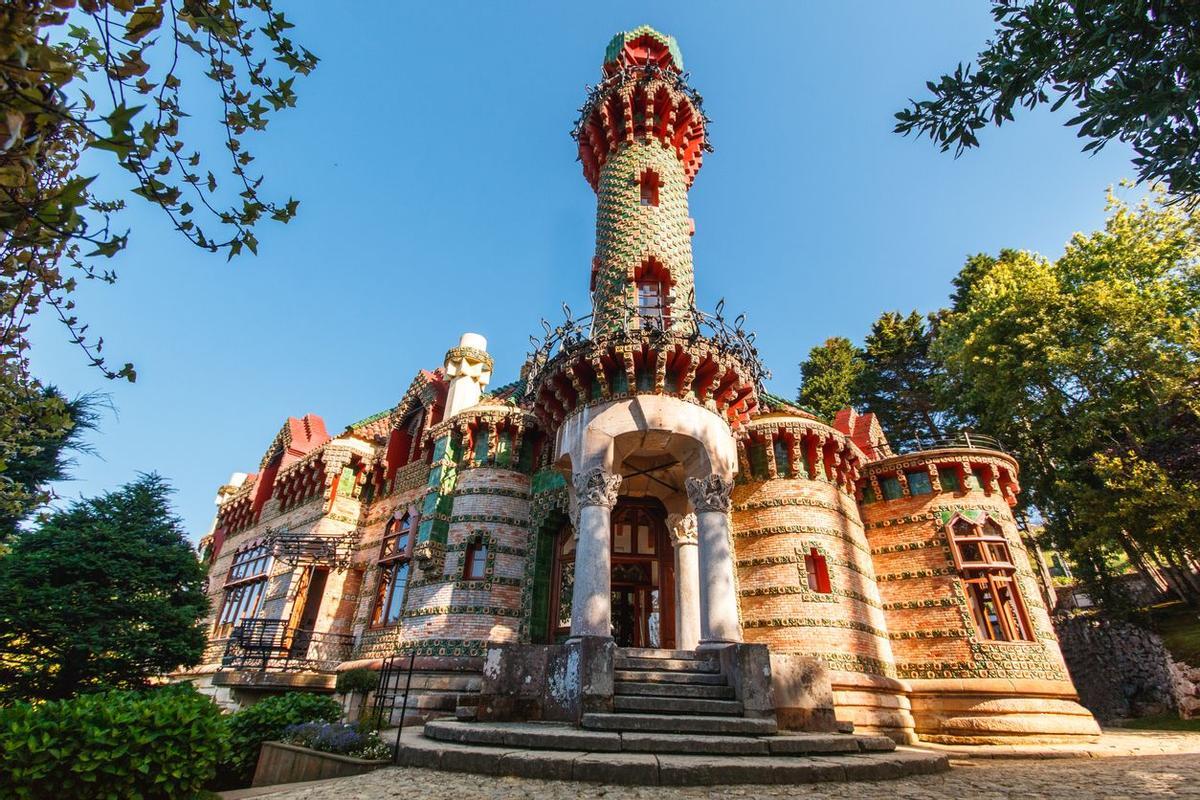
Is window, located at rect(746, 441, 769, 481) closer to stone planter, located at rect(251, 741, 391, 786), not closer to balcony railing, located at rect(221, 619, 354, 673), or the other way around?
stone planter, located at rect(251, 741, 391, 786)

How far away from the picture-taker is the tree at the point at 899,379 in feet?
99.1

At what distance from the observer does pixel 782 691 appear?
8.20m

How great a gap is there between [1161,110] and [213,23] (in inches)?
292

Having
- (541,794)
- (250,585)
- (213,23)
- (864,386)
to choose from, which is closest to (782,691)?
(541,794)

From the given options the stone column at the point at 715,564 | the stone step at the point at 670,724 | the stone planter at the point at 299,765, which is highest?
the stone column at the point at 715,564

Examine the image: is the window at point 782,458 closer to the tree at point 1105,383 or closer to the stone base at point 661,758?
the stone base at point 661,758

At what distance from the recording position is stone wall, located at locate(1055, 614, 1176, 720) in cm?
1781

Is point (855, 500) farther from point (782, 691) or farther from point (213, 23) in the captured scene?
point (213, 23)

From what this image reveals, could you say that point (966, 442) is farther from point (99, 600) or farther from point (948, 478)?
point (99, 600)

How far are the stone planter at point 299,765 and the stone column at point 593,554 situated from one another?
12.0 ft

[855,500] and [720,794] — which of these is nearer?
[720,794]

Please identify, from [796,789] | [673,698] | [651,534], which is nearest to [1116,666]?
[651,534]

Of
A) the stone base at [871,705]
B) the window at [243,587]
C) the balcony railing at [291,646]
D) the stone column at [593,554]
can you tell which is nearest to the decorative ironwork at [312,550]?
the balcony railing at [291,646]

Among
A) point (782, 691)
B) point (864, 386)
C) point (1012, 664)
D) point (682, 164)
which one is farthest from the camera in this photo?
point (864, 386)
